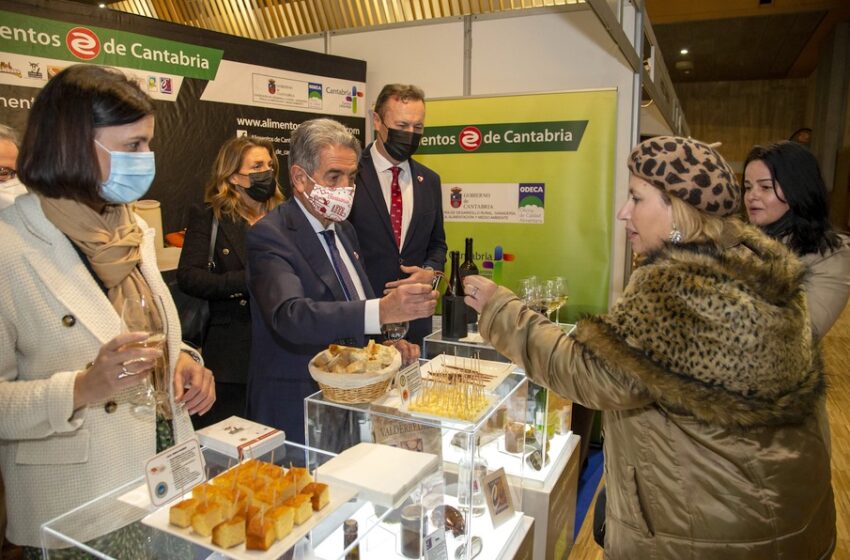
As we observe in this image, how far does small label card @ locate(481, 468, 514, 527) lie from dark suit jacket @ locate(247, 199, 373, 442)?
606mm

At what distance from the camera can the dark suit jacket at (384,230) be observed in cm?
318

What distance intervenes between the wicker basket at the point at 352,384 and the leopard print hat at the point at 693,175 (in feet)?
2.86

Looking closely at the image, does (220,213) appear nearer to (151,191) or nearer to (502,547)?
(151,191)

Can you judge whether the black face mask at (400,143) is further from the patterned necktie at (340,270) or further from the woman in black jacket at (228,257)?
the patterned necktie at (340,270)

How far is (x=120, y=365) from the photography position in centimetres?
113

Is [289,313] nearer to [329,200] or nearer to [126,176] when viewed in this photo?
[329,200]

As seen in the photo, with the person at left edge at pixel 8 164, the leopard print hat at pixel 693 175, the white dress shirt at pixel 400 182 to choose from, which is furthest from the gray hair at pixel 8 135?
the leopard print hat at pixel 693 175

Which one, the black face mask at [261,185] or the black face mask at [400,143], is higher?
the black face mask at [400,143]

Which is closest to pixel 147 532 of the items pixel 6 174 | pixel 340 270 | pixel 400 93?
pixel 340 270

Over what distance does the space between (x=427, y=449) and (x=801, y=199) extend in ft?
7.52

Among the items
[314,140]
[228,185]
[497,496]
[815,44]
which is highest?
[815,44]

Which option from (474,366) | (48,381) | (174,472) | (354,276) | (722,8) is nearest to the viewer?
(174,472)

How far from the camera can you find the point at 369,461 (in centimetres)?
131

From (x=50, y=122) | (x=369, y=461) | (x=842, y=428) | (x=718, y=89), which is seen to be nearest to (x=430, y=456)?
(x=369, y=461)
